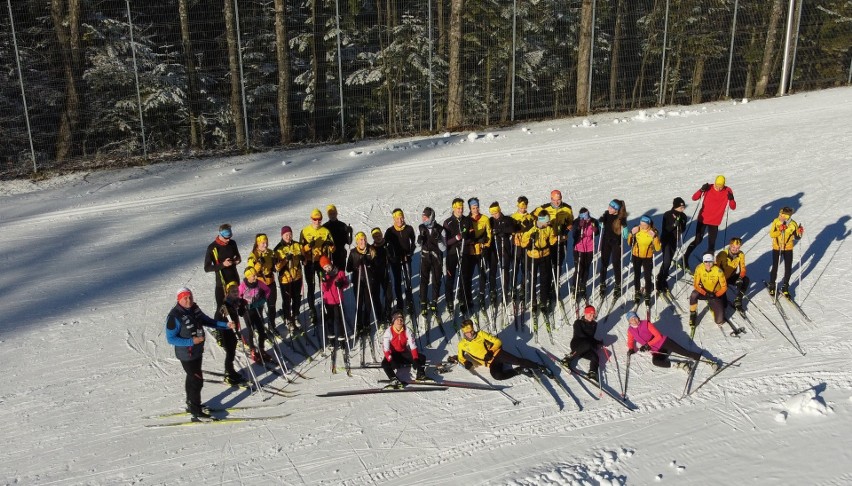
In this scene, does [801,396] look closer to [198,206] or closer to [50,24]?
[198,206]

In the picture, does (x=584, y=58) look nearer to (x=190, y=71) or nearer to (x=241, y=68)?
(x=241, y=68)

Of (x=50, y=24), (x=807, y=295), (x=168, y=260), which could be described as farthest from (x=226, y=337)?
(x=50, y=24)

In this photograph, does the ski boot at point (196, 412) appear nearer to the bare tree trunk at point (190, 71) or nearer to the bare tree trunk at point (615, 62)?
the bare tree trunk at point (190, 71)

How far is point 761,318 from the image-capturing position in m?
10.0

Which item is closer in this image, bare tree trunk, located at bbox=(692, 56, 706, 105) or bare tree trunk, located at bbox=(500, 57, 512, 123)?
bare tree trunk, located at bbox=(500, 57, 512, 123)

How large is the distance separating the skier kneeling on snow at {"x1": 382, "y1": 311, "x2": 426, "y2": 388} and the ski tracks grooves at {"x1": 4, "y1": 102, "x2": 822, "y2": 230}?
25.3ft

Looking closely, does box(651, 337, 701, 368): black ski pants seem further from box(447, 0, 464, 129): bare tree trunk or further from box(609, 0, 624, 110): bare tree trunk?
box(609, 0, 624, 110): bare tree trunk

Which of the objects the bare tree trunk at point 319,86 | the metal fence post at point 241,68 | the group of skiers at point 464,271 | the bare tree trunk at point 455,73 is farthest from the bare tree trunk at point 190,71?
the group of skiers at point 464,271

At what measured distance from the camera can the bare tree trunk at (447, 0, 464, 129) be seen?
19.2 meters

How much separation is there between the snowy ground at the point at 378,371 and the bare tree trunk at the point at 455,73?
11.6 feet

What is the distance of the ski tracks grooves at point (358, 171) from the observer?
14.3 m

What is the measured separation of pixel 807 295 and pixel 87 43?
18.0m

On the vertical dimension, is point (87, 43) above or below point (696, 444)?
above

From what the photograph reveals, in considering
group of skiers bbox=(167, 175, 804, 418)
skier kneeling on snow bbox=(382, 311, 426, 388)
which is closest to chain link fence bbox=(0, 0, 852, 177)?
group of skiers bbox=(167, 175, 804, 418)
